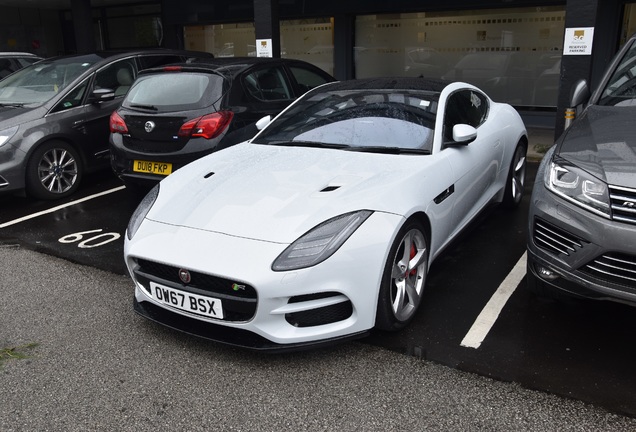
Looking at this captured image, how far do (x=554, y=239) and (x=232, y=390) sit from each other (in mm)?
1917

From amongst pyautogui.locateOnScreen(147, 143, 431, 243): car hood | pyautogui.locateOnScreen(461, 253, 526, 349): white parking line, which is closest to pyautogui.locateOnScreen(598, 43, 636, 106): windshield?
pyautogui.locateOnScreen(461, 253, 526, 349): white parking line

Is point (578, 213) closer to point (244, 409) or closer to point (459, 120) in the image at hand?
point (459, 120)

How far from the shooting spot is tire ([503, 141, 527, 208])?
5.52 meters

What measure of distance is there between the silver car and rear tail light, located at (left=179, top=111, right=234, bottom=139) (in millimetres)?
3160

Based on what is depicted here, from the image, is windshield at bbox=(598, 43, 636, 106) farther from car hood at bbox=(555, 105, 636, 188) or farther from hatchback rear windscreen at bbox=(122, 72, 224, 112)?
hatchback rear windscreen at bbox=(122, 72, 224, 112)

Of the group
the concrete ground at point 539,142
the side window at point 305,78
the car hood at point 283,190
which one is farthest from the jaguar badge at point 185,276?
the concrete ground at point 539,142

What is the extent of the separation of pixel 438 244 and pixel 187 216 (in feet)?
5.47

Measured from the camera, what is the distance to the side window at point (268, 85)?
20.1ft

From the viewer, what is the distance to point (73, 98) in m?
6.87

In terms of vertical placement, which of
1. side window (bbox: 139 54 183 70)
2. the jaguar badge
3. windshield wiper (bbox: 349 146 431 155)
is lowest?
the jaguar badge

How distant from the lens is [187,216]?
3.42m

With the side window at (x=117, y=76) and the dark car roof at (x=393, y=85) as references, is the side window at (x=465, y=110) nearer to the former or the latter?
the dark car roof at (x=393, y=85)

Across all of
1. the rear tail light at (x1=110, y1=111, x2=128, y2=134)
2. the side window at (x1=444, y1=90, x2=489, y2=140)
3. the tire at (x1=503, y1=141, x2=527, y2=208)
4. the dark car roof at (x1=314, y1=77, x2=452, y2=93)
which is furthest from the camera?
the rear tail light at (x1=110, y1=111, x2=128, y2=134)

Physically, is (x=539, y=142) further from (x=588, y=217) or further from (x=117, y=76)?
(x=588, y=217)
